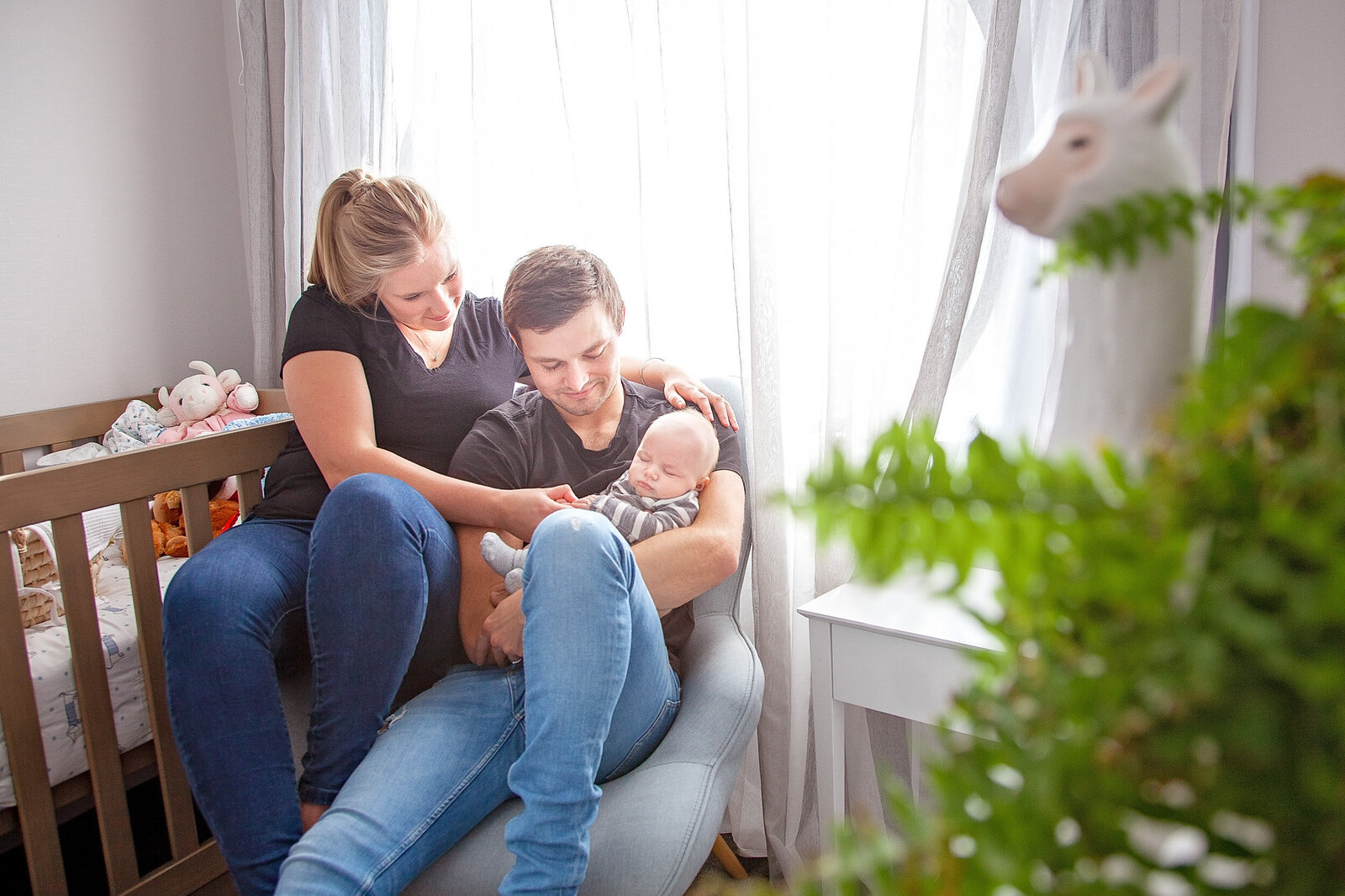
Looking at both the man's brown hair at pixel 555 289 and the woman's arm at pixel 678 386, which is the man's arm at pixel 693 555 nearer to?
the woman's arm at pixel 678 386

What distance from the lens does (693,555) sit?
120 cm

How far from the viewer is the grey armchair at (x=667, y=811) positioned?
955 millimetres

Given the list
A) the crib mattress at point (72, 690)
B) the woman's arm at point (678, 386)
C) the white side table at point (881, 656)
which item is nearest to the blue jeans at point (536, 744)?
the white side table at point (881, 656)

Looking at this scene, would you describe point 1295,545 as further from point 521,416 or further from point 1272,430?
point 521,416

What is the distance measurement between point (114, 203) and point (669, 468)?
218 cm

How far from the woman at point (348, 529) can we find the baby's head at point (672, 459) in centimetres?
11

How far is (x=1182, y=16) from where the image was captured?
1.17 metres

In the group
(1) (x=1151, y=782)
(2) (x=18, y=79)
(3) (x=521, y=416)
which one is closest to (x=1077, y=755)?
(1) (x=1151, y=782)

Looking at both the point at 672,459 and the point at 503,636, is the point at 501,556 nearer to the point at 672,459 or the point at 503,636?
the point at 503,636

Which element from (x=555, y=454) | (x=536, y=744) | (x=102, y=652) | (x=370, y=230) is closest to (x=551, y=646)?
(x=536, y=744)

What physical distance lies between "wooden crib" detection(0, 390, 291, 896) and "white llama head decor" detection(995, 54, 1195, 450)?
138cm

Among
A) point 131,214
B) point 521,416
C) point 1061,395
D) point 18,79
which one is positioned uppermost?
point 18,79

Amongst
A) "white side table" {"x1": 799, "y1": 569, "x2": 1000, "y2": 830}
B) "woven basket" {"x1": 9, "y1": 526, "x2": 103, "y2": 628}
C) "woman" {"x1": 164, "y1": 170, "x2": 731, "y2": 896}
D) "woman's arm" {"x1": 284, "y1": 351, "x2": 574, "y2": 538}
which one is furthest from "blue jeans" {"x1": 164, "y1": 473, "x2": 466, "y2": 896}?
"woven basket" {"x1": 9, "y1": 526, "x2": 103, "y2": 628}

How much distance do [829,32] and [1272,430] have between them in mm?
1344
